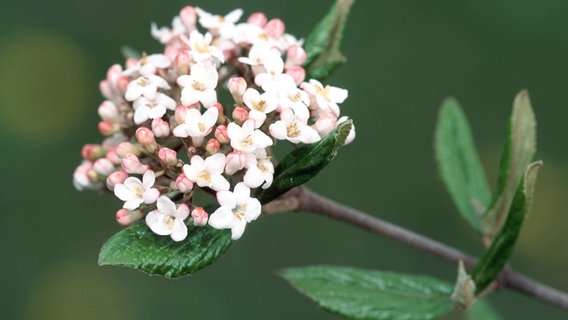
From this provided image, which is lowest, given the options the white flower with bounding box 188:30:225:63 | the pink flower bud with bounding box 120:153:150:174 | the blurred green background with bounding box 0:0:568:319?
the blurred green background with bounding box 0:0:568:319

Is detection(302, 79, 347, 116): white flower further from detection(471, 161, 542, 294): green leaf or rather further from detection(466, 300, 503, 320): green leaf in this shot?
detection(466, 300, 503, 320): green leaf

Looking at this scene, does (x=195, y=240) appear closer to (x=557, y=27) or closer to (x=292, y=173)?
(x=292, y=173)

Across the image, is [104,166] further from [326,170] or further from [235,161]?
[326,170]

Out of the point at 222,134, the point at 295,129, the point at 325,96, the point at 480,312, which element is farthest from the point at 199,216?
the point at 480,312

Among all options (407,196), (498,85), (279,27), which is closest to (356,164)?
(407,196)

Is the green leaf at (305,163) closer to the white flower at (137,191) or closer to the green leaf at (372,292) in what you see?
the white flower at (137,191)

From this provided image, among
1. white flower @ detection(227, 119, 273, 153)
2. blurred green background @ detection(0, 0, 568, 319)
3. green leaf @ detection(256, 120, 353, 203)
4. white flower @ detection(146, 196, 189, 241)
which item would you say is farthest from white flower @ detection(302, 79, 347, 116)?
blurred green background @ detection(0, 0, 568, 319)
